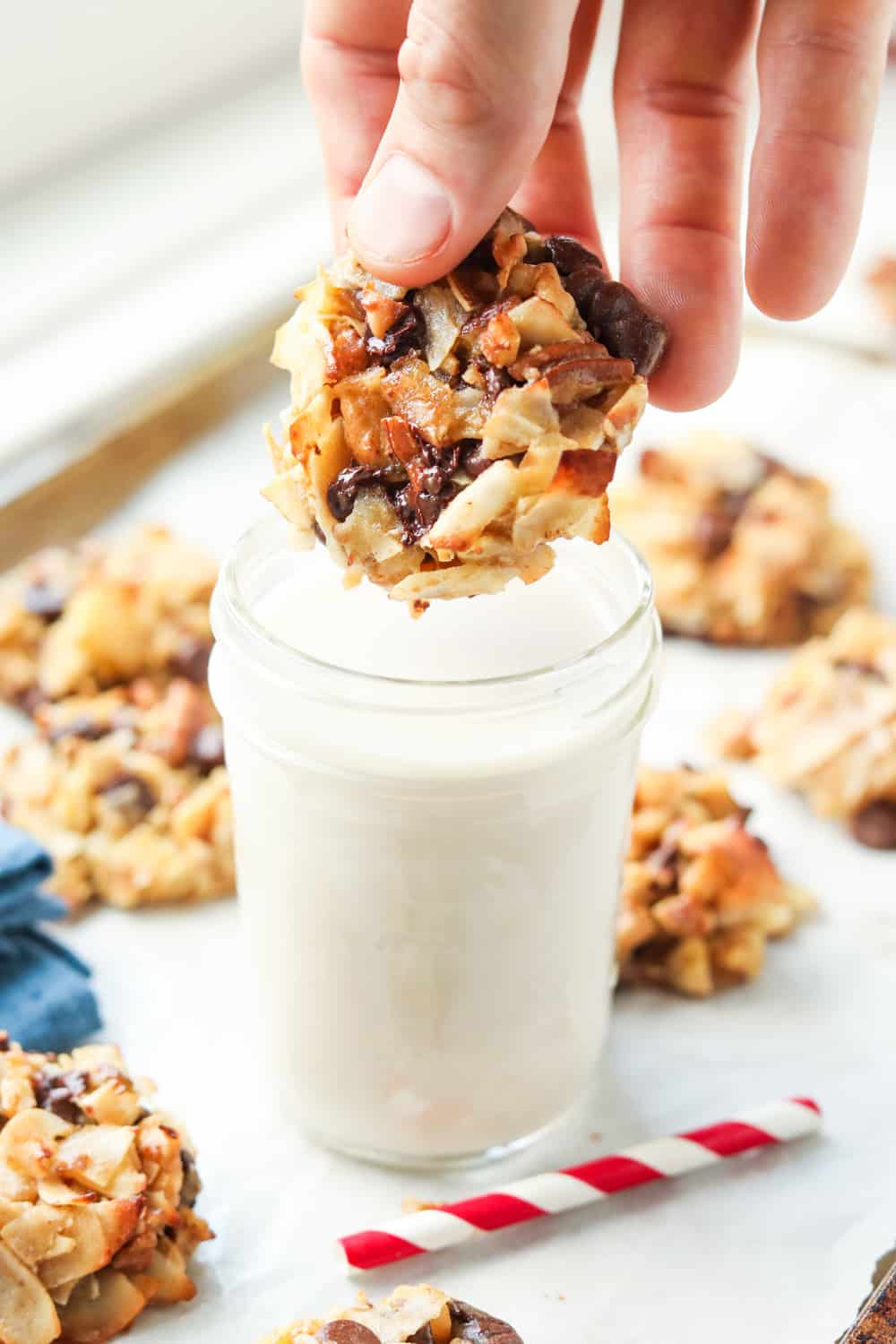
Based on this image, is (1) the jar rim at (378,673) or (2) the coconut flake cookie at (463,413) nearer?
(2) the coconut flake cookie at (463,413)

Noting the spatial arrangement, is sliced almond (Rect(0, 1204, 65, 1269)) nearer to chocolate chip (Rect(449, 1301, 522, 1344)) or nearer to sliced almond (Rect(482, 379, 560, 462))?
chocolate chip (Rect(449, 1301, 522, 1344))

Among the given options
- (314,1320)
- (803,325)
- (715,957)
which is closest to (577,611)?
(715,957)

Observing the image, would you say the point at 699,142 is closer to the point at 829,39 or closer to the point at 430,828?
the point at 829,39

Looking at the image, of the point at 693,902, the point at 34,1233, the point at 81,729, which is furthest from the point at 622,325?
the point at 81,729

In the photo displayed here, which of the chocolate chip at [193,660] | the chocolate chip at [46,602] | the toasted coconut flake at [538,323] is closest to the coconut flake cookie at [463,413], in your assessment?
the toasted coconut flake at [538,323]

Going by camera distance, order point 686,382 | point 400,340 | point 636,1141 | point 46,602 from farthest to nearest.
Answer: point 46,602, point 636,1141, point 686,382, point 400,340

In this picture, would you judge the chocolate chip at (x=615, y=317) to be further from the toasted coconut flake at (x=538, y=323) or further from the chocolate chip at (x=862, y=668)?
the chocolate chip at (x=862, y=668)
